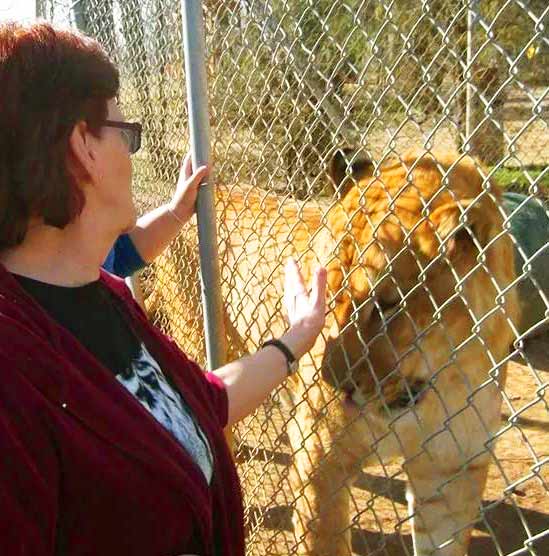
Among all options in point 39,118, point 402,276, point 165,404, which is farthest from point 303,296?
point 39,118

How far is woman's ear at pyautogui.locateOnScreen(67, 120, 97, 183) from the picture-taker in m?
1.41

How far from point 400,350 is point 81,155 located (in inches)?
52.6

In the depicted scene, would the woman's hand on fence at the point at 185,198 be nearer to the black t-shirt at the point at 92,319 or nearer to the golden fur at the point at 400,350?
the golden fur at the point at 400,350

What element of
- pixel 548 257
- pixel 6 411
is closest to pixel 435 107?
pixel 548 257

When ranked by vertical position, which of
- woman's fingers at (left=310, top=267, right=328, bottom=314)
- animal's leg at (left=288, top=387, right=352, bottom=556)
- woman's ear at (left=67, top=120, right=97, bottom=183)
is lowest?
animal's leg at (left=288, top=387, right=352, bottom=556)

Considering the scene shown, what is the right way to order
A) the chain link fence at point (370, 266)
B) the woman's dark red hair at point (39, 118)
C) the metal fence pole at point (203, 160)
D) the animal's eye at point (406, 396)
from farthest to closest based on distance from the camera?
1. the animal's eye at point (406, 396)
2. the metal fence pole at point (203, 160)
3. the chain link fence at point (370, 266)
4. the woman's dark red hair at point (39, 118)

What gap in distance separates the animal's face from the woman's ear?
0.84 meters

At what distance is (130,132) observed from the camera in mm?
1548

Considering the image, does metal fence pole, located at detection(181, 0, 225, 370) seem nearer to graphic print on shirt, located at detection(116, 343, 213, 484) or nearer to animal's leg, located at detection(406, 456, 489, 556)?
graphic print on shirt, located at detection(116, 343, 213, 484)

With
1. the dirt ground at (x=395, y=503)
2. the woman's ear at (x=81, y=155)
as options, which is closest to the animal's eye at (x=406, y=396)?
the dirt ground at (x=395, y=503)

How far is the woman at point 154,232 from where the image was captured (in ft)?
7.58

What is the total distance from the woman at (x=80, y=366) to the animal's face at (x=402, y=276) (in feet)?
2.47

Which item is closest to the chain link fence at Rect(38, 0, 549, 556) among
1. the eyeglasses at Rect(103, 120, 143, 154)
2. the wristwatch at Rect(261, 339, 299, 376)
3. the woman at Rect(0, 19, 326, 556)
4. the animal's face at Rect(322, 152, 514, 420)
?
the animal's face at Rect(322, 152, 514, 420)

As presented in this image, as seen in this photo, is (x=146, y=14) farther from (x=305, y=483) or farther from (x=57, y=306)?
(x=57, y=306)
